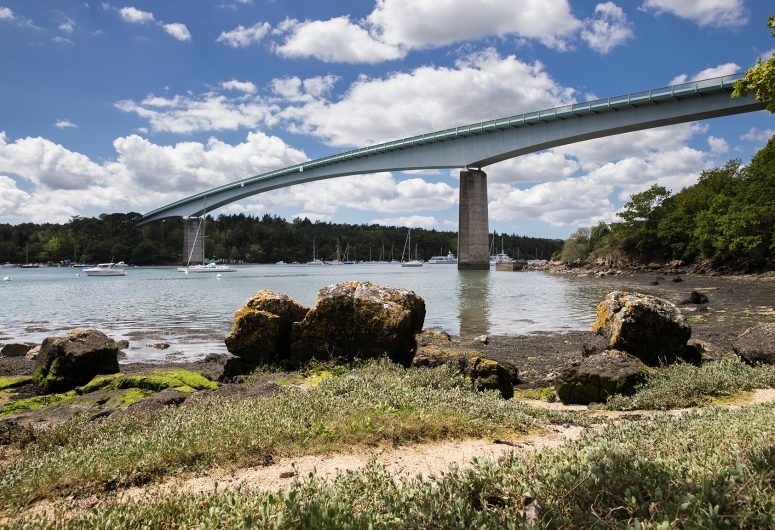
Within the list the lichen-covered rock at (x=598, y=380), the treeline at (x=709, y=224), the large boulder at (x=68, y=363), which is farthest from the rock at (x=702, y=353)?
the treeline at (x=709, y=224)

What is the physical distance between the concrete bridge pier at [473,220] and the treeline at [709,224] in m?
21.9

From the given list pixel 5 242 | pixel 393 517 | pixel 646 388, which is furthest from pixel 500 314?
pixel 5 242

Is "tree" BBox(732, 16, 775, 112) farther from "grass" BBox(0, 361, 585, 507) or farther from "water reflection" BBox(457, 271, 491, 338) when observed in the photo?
"water reflection" BBox(457, 271, 491, 338)

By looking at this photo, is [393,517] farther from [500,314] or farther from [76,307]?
[76,307]

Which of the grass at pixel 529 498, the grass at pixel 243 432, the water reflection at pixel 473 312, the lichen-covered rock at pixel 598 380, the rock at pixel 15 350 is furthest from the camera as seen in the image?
the water reflection at pixel 473 312

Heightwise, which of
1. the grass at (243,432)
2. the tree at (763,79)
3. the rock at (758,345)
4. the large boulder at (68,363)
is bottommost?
the large boulder at (68,363)

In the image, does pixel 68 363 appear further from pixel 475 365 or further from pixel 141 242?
pixel 141 242

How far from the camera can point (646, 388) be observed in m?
8.41

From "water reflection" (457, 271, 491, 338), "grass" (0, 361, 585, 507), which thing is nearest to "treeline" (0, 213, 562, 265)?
"water reflection" (457, 271, 491, 338)

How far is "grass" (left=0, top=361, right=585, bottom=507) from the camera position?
4.73m

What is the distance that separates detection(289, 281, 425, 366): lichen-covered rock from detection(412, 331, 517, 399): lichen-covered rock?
2.32 ft

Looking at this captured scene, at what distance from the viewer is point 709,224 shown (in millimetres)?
56656

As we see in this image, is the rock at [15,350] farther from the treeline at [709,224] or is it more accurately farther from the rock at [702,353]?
the treeline at [709,224]

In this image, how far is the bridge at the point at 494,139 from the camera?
49312 millimetres
